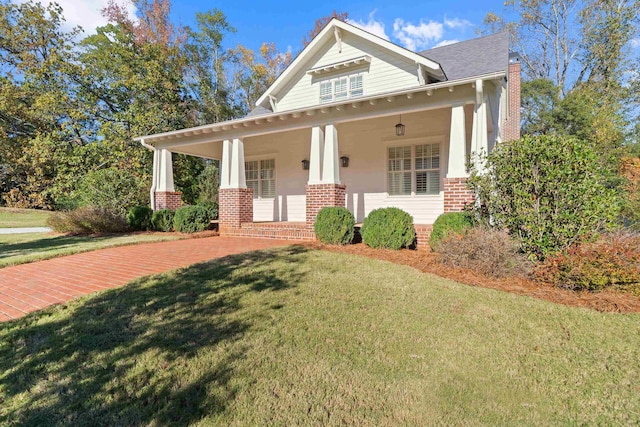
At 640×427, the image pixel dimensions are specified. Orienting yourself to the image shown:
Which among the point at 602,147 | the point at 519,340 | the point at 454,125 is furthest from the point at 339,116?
the point at 602,147

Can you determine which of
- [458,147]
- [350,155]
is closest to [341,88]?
[350,155]

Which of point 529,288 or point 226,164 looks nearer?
point 529,288

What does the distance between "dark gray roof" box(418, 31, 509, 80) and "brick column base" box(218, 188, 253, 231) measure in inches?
265

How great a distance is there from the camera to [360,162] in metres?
10.2

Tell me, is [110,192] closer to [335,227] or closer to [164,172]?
[164,172]

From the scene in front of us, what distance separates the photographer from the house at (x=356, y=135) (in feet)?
24.4

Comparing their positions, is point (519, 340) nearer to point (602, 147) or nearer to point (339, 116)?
point (339, 116)

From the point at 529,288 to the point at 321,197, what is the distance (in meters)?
4.87

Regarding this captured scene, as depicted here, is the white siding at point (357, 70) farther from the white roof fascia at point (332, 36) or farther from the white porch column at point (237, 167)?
the white porch column at point (237, 167)

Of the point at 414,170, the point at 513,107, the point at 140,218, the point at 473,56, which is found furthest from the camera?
the point at 513,107

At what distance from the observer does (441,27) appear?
20.9m

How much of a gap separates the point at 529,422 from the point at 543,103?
22.6 metres

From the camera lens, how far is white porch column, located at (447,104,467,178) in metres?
6.55

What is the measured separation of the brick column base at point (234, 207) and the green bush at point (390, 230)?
13.8 feet
